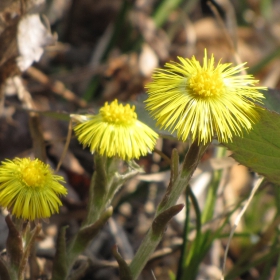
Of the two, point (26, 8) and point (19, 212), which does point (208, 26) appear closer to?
point (26, 8)

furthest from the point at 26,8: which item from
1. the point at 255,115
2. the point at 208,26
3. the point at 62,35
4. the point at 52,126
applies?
the point at 208,26

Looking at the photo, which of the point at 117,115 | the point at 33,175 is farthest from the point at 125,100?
the point at 33,175

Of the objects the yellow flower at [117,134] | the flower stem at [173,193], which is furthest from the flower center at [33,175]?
the flower stem at [173,193]

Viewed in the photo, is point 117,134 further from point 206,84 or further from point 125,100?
point 125,100

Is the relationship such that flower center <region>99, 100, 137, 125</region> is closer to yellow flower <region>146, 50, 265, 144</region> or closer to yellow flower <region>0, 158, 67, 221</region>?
yellow flower <region>146, 50, 265, 144</region>

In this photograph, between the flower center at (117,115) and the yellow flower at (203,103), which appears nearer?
the yellow flower at (203,103)

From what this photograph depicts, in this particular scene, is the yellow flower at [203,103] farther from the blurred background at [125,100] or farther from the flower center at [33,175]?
the blurred background at [125,100]
